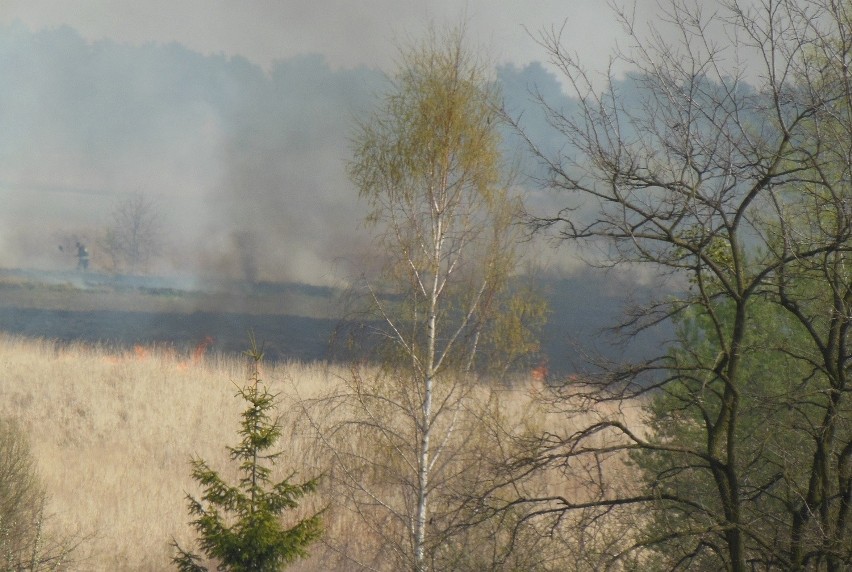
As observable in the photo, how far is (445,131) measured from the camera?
518 inches

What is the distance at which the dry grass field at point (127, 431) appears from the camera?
17609 millimetres

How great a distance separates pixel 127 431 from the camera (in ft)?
81.4

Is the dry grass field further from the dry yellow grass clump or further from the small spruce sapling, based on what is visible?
the small spruce sapling

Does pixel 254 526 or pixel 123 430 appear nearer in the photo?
pixel 254 526

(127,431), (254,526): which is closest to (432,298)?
(254,526)

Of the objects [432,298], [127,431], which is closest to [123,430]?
[127,431]

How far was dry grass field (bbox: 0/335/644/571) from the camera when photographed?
57.8ft

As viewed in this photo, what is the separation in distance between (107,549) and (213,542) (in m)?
7.88

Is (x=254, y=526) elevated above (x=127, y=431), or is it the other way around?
(x=254, y=526)

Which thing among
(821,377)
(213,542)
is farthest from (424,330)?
(821,377)

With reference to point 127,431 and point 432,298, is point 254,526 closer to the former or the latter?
point 432,298

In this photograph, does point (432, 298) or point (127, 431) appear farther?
point (127, 431)

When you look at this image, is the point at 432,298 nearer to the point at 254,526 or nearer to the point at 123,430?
the point at 254,526

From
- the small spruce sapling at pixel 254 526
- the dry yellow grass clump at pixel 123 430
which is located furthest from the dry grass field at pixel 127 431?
the small spruce sapling at pixel 254 526
